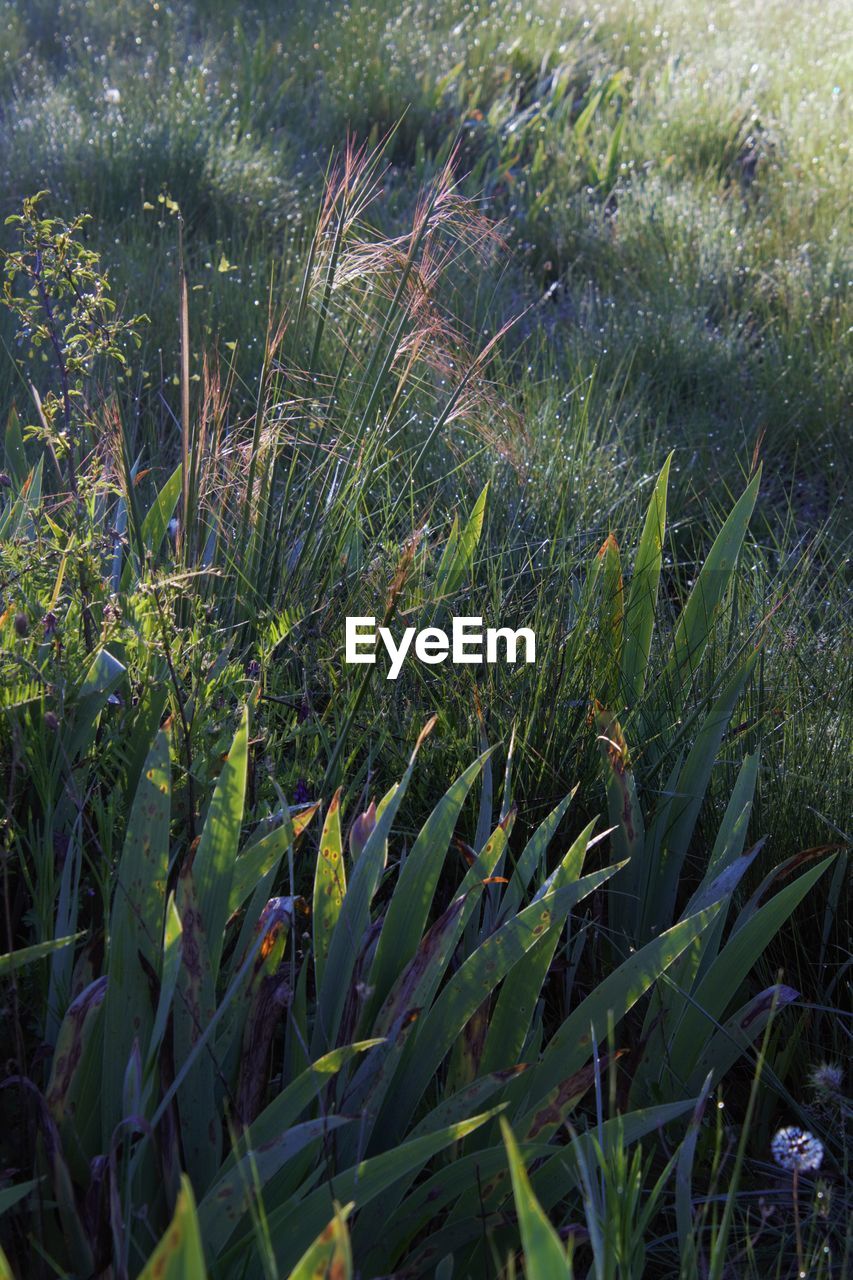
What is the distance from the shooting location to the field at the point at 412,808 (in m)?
1.12

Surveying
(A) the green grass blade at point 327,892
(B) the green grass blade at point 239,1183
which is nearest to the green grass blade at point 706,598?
(A) the green grass blade at point 327,892

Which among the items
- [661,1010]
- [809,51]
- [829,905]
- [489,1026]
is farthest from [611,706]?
[809,51]

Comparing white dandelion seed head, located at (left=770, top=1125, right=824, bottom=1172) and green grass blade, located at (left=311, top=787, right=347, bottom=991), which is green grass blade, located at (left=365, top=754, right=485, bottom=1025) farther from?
white dandelion seed head, located at (left=770, top=1125, right=824, bottom=1172)

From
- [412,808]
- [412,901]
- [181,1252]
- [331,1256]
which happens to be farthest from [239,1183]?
[412,808]

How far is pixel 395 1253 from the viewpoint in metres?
1.16

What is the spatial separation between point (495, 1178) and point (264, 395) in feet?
4.03

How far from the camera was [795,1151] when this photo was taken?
107cm

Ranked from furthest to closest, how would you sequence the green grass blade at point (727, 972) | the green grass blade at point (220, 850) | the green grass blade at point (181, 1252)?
the green grass blade at point (727, 972), the green grass blade at point (220, 850), the green grass blade at point (181, 1252)

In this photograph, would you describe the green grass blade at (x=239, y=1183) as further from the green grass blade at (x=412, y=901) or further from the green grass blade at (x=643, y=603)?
the green grass blade at (x=643, y=603)

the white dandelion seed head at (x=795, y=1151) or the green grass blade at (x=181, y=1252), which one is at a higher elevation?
the green grass blade at (x=181, y=1252)

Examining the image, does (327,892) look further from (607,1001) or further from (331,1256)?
(331,1256)

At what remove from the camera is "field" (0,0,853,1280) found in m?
1.12

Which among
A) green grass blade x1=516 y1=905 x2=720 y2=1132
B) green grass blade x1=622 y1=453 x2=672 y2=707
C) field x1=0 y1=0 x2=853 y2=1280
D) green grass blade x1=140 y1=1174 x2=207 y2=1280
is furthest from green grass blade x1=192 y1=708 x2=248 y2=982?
green grass blade x1=622 y1=453 x2=672 y2=707

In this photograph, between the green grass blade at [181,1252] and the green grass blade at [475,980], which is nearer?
the green grass blade at [181,1252]
